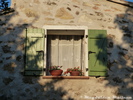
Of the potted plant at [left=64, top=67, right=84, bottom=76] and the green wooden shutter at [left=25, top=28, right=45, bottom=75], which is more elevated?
the green wooden shutter at [left=25, top=28, right=45, bottom=75]

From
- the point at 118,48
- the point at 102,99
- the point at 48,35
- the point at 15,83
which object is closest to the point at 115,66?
the point at 118,48

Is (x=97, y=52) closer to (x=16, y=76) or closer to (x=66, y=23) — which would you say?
(x=66, y=23)

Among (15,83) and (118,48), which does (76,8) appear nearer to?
(118,48)

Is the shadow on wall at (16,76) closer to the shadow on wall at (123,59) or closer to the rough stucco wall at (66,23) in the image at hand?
the rough stucco wall at (66,23)

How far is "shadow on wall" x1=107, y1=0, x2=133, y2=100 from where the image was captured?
604cm

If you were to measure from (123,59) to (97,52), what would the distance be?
774 mm

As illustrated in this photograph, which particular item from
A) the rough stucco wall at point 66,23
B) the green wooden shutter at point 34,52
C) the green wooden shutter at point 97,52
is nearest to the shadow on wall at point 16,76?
the rough stucco wall at point 66,23

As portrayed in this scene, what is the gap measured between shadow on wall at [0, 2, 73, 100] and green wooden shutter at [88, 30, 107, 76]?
1.05m

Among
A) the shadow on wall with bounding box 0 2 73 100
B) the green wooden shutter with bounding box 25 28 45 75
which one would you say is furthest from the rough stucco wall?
the green wooden shutter with bounding box 25 28 45 75

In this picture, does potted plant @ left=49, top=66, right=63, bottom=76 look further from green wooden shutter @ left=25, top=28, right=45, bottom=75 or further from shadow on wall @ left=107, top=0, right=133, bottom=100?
shadow on wall @ left=107, top=0, right=133, bottom=100

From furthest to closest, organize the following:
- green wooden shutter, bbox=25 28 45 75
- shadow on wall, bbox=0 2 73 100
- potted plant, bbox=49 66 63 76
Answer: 1. potted plant, bbox=49 66 63 76
2. green wooden shutter, bbox=25 28 45 75
3. shadow on wall, bbox=0 2 73 100

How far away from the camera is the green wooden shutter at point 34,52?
5.96 metres

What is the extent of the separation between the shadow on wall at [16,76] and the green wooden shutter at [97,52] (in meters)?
1.05

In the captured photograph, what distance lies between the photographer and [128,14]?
21.7ft
